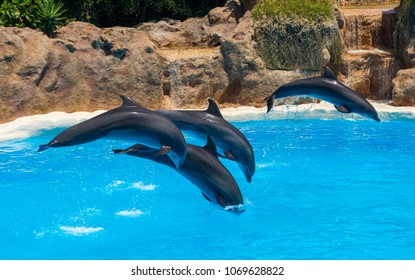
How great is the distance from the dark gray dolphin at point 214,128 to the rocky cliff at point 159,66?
24.4 ft

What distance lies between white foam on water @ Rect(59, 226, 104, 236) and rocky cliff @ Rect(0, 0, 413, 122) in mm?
6141

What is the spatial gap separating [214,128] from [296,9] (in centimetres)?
984

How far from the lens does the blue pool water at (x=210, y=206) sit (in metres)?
6.59

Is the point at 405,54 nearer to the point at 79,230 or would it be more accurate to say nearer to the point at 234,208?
the point at 79,230

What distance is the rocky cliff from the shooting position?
13195 millimetres

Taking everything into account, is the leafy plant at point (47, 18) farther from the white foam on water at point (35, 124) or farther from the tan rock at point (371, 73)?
the tan rock at point (371, 73)

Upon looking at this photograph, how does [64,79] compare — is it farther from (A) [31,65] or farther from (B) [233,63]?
(B) [233,63]

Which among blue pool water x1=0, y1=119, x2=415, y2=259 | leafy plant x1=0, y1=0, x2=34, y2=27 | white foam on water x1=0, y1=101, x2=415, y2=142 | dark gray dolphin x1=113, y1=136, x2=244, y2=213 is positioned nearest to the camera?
dark gray dolphin x1=113, y1=136, x2=244, y2=213

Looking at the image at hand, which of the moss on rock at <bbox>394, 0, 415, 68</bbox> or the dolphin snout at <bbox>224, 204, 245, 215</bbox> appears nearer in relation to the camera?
the dolphin snout at <bbox>224, 204, 245, 215</bbox>

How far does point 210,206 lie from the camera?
800 centimetres

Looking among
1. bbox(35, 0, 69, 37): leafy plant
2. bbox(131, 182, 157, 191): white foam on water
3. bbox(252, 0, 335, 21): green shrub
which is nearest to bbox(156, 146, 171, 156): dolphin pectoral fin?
bbox(131, 182, 157, 191): white foam on water

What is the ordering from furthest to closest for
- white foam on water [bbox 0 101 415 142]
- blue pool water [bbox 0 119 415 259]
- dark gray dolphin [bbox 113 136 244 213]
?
white foam on water [bbox 0 101 415 142], blue pool water [bbox 0 119 415 259], dark gray dolphin [bbox 113 136 244 213]

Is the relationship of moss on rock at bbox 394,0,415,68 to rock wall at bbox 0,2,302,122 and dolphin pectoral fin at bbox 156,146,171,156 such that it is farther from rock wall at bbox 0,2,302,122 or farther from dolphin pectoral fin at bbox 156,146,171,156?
dolphin pectoral fin at bbox 156,146,171,156

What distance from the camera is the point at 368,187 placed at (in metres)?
8.77
